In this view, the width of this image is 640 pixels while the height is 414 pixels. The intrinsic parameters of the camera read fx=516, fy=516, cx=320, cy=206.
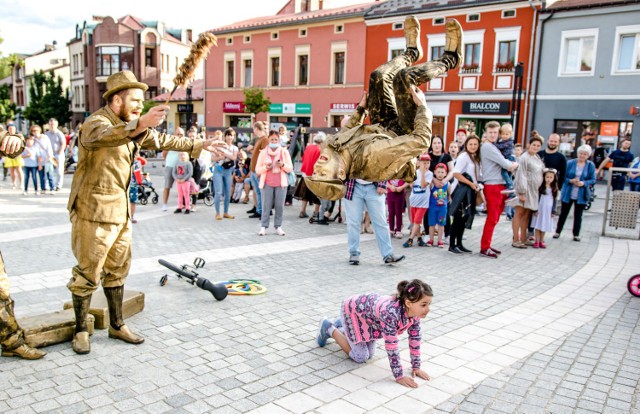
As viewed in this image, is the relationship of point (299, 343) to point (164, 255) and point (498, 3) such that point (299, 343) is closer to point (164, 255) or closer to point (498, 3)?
point (164, 255)

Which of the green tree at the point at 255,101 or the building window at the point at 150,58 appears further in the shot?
the building window at the point at 150,58

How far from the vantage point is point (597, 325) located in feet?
17.6

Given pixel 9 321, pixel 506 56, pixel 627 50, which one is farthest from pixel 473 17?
pixel 9 321

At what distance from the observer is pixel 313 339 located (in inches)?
185

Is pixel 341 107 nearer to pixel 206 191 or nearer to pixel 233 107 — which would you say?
pixel 233 107

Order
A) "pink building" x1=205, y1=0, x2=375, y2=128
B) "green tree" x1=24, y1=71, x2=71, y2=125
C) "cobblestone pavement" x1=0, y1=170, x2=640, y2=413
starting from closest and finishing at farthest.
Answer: "cobblestone pavement" x1=0, y1=170, x2=640, y2=413, "pink building" x1=205, y1=0, x2=375, y2=128, "green tree" x1=24, y1=71, x2=71, y2=125

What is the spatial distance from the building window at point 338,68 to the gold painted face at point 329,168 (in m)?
29.8

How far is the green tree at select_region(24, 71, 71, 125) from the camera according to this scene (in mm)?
54188

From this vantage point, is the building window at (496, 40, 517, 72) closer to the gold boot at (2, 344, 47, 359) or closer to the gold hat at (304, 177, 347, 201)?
the gold hat at (304, 177, 347, 201)

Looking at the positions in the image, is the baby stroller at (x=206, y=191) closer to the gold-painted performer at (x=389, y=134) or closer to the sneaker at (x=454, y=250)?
the sneaker at (x=454, y=250)

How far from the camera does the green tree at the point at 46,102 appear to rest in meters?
54.2

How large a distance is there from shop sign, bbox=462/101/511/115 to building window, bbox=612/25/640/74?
472 cm

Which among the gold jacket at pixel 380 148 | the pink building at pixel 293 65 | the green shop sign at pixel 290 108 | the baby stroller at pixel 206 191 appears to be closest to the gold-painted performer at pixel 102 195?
the gold jacket at pixel 380 148

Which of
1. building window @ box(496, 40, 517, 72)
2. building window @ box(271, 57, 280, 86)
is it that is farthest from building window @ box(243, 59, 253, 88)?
building window @ box(496, 40, 517, 72)
